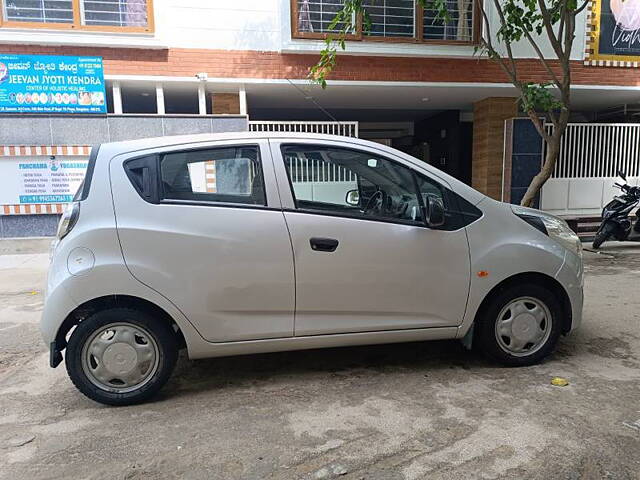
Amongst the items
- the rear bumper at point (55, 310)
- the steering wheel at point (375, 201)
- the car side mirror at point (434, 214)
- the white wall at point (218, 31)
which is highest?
the white wall at point (218, 31)

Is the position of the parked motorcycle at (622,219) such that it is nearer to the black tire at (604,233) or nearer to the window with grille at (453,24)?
the black tire at (604,233)

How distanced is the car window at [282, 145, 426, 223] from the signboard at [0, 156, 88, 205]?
23.3 feet

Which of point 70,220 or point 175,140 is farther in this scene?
point 175,140

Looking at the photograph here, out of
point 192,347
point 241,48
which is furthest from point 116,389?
point 241,48

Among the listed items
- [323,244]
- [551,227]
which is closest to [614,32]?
[551,227]

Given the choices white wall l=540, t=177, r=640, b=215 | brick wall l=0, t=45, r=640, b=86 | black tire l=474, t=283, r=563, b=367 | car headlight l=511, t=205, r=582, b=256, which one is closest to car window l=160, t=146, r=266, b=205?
black tire l=474, t=283, r=563, b=367

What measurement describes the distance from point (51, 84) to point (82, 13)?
1.42 metres

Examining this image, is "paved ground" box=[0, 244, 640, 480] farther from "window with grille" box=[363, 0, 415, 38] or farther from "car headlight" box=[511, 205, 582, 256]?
"window with grille" box=[363, 0, 415, 38]

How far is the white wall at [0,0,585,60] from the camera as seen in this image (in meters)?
8.88

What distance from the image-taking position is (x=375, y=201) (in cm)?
358

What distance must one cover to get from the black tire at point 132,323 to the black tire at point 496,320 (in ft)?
7.53

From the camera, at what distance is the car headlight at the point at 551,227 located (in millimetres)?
3824

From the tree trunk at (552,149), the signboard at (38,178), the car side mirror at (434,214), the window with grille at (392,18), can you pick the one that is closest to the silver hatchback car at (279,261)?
the car side mirror at (434,214)

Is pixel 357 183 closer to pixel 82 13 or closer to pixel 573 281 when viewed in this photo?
pixel 573 281
